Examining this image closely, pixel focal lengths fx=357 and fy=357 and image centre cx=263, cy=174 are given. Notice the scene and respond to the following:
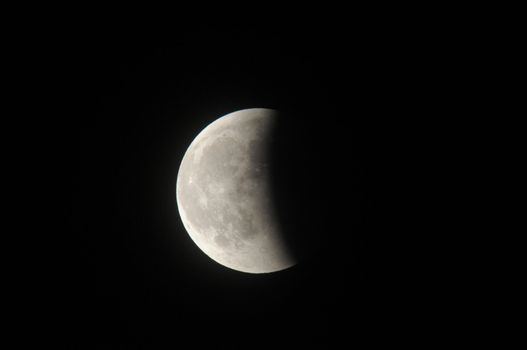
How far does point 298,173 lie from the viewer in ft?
10.2

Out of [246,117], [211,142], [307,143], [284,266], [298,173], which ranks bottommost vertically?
[284,266]

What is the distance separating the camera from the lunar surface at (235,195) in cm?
312

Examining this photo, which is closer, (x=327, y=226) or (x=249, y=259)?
(x=327, y=226)

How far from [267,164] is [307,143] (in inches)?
17.2

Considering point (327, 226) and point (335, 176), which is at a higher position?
point (335, 176)

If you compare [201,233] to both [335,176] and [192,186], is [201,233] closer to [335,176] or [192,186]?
[192,186]

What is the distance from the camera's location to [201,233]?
3.52 meters

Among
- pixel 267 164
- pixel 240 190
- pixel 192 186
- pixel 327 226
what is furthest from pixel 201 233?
pixel 327 226

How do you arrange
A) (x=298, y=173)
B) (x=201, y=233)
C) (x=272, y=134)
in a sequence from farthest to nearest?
(x=201, y=233)
(x=272, y=134)
(x=298, y=173)

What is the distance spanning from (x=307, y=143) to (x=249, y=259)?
1.26 metres

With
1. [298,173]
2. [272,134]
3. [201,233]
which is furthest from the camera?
[201,233]

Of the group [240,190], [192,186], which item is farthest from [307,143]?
[192,186]

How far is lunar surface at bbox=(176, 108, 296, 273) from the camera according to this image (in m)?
3.12

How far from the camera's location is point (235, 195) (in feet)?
10.2
